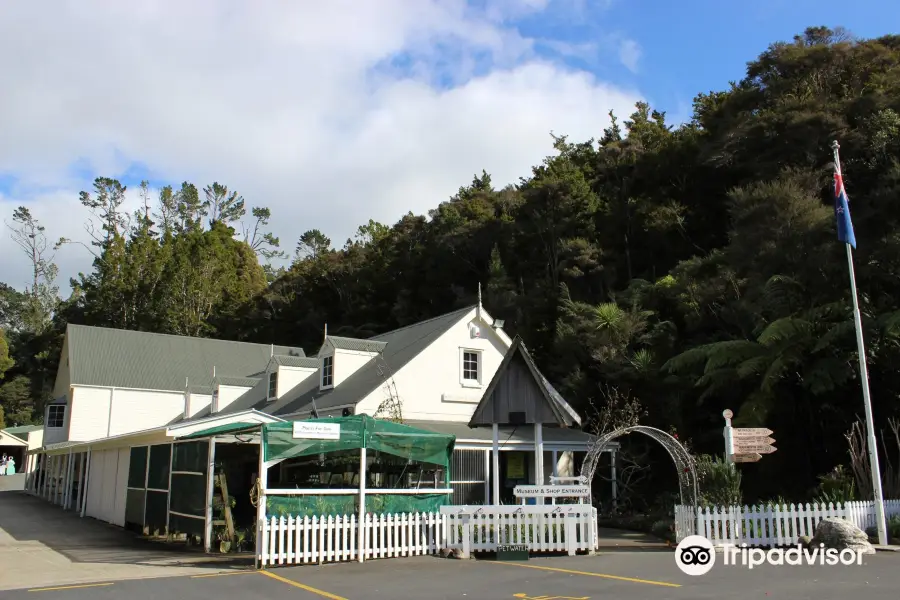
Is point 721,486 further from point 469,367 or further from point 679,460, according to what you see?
point 469,367

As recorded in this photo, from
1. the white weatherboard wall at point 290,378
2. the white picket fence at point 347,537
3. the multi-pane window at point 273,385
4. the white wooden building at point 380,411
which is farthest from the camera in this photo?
the multi-pane window at point 273,385

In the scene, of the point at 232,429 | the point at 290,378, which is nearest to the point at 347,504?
the point at 232,429

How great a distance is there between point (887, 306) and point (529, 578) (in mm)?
14760

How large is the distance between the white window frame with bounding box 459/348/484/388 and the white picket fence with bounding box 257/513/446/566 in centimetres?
991

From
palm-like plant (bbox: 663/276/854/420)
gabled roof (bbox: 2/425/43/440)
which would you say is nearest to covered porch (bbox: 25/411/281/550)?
palm-like plant (bbox: 663/276/854/420)

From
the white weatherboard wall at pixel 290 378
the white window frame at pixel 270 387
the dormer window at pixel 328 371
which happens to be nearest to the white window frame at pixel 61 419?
the white window frame at pixel 270 387

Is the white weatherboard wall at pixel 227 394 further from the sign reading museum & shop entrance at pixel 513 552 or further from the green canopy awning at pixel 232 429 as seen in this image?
the sign reading museum & shop entrance at pixel 513 552

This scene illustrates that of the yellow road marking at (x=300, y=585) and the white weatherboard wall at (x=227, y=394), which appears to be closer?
the yellow road marking at (x=300, y=585)

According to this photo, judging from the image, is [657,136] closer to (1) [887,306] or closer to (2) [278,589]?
(1) [887,306]

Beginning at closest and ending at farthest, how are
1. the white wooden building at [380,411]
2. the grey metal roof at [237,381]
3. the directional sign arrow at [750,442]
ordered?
1. the directional sign arrow at [750,442]
2. the white wooden building at [380,411]
3. the grey metal roof at [237,381]

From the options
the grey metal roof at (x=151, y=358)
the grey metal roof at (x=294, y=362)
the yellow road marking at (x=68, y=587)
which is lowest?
the yellow road marking at (x=68, y=587)

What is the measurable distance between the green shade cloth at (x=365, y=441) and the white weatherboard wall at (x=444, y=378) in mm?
7183

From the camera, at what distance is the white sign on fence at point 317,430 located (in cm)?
1369

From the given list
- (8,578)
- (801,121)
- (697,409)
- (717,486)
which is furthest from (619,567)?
(801,121)
